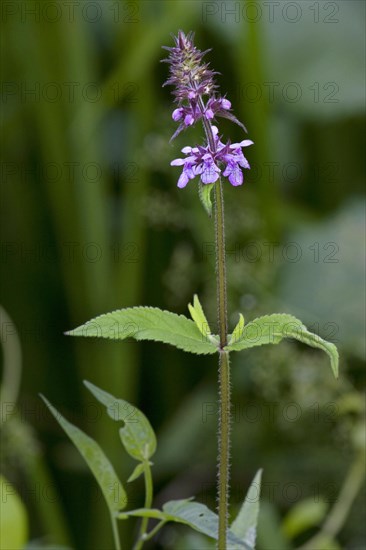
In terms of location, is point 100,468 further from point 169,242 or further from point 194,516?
point 169,242

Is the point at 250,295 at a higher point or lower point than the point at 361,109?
lower

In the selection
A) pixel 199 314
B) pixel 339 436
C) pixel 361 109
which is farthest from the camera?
pixel 361 109

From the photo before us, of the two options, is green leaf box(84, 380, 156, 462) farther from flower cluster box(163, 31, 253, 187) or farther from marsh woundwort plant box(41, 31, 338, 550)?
flower cluster box(163, 31, 253, 187)

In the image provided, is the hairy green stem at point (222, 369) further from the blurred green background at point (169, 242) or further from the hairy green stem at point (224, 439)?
the blurred green background at point (169, 242)

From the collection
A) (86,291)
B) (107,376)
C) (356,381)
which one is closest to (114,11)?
(86,291)

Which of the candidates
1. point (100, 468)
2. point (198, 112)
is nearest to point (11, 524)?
point (100, 468)

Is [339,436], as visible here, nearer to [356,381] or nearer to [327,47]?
[356,381]

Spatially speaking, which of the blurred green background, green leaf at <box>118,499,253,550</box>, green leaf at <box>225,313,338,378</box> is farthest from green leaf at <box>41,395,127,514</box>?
the blurred green background

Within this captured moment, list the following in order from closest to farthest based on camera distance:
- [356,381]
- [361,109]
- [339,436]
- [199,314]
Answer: [199,314], [339,436], [356,381], [361,109]
